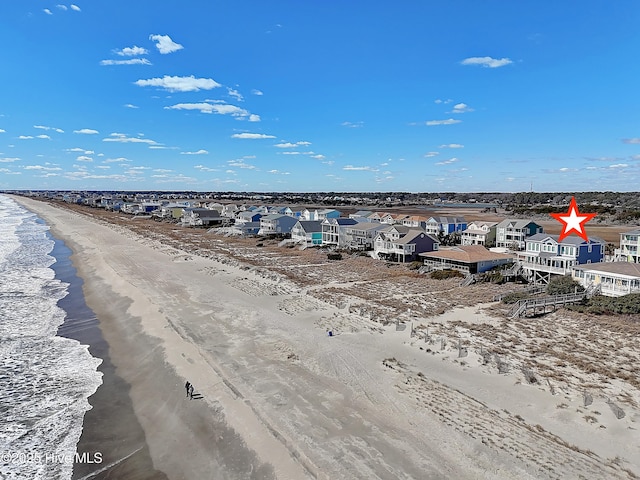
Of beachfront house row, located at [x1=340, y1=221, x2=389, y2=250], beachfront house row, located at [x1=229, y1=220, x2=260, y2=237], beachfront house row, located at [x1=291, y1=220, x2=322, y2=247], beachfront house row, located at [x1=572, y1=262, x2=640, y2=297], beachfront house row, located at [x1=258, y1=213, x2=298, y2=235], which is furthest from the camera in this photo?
beachfront house row, located at [x1=229, y1=220, x2=260, y2=237]

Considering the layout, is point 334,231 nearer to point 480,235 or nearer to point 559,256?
point 480,235

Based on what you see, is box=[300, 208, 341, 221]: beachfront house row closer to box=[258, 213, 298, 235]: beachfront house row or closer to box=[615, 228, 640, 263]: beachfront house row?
box=[258, 213, 298, 235]: beachfront house row

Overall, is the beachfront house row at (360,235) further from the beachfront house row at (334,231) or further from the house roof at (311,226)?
the house roof at (311,226)

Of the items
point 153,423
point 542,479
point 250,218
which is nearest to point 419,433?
point 542,479

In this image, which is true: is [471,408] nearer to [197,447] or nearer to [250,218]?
[197,447]

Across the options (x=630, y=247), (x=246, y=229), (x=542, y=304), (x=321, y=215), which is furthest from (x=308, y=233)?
(x=630, y=247)

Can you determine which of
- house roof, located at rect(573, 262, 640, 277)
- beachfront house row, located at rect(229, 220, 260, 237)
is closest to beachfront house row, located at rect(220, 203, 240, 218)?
beachfront house row, located at rect(229, 220, 260, 237)

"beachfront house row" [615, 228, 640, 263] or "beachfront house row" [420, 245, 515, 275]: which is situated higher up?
"beachfront house row" [615, 228, 640, 263]
